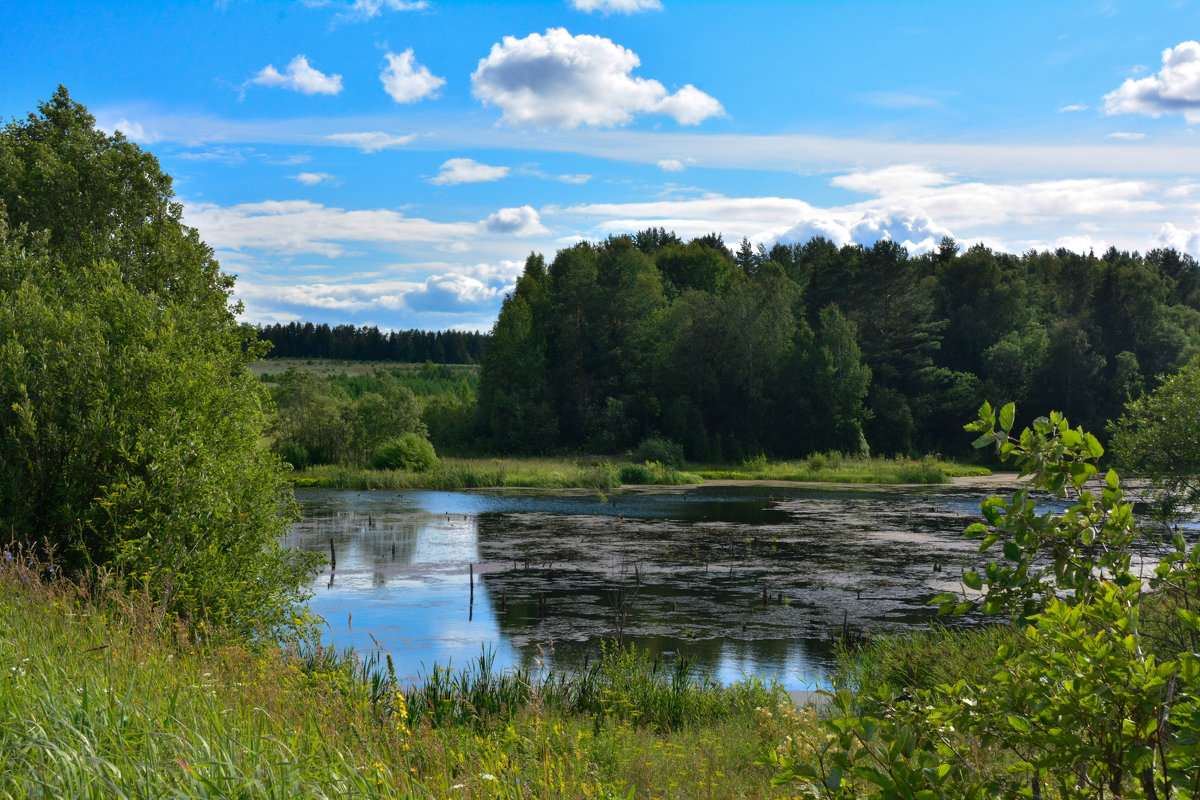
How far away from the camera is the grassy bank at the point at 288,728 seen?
2.91 metres

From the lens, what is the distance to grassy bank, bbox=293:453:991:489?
3928 cm

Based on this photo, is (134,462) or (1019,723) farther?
(134,462)

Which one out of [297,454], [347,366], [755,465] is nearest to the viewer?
[297,454]

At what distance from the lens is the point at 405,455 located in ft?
139

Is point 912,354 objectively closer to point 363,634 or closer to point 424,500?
point 424,500

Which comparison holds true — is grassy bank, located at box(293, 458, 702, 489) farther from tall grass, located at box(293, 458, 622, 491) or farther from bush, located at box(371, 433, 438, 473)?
bush, located at box(371, 433, 438, 473)

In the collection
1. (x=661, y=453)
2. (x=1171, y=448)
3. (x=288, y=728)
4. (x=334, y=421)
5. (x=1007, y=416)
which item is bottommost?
(x=661, y=453)

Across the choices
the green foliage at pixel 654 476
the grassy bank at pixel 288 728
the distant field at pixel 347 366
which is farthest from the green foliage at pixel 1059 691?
the distant field at pixel 347 366

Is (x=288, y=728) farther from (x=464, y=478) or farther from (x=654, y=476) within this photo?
(x=654, y=476)

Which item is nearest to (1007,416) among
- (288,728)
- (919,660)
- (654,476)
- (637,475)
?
(288,728)

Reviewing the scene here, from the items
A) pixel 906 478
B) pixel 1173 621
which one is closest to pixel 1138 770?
pixel 1173 621

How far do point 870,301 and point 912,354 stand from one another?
4212 millimetres

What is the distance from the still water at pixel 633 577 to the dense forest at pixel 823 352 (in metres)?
17.1

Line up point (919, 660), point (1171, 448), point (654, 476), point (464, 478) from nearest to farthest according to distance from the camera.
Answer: point (919, 660) < point (1171, 448) < point (464, 478) < point (654, 476)
